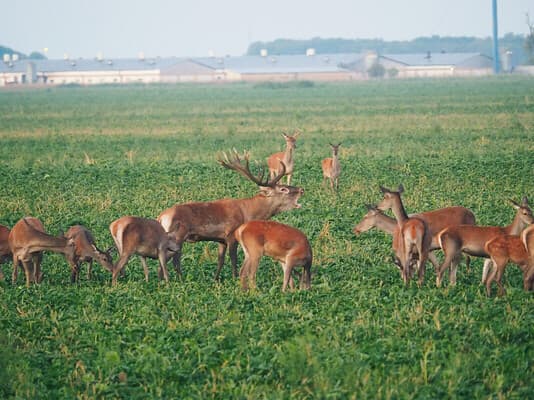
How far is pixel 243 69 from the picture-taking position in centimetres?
15488

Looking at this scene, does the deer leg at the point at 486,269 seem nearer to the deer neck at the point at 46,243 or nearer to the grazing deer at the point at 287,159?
the deer neck at the point at 46,243

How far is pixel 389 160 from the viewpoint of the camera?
1204 inches

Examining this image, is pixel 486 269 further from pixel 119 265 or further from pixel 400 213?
pixel 119 265

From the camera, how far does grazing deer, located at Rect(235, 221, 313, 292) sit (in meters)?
14.3

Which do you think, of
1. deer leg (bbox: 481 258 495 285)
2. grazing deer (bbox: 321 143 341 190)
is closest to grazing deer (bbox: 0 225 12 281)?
deer leg (bbox: 481 258 495 285)

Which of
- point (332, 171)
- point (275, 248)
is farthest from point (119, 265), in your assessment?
point (332, 171)

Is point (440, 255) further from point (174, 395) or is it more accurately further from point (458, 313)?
point (174, 395)

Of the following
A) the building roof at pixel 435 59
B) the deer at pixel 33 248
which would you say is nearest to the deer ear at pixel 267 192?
the deer at pixel 33 248

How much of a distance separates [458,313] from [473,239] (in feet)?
5.62

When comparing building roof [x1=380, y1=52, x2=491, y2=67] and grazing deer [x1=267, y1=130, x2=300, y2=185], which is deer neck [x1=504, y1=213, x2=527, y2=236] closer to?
grazing deer [x1=267, y1=130, x2=300, y2=185]

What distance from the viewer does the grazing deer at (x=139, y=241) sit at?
15039mm

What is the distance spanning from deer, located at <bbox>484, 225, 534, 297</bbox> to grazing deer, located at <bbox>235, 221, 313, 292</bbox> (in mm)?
2275

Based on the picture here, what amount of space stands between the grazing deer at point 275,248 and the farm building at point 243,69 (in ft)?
431

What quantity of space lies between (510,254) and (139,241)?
4.86 meters
